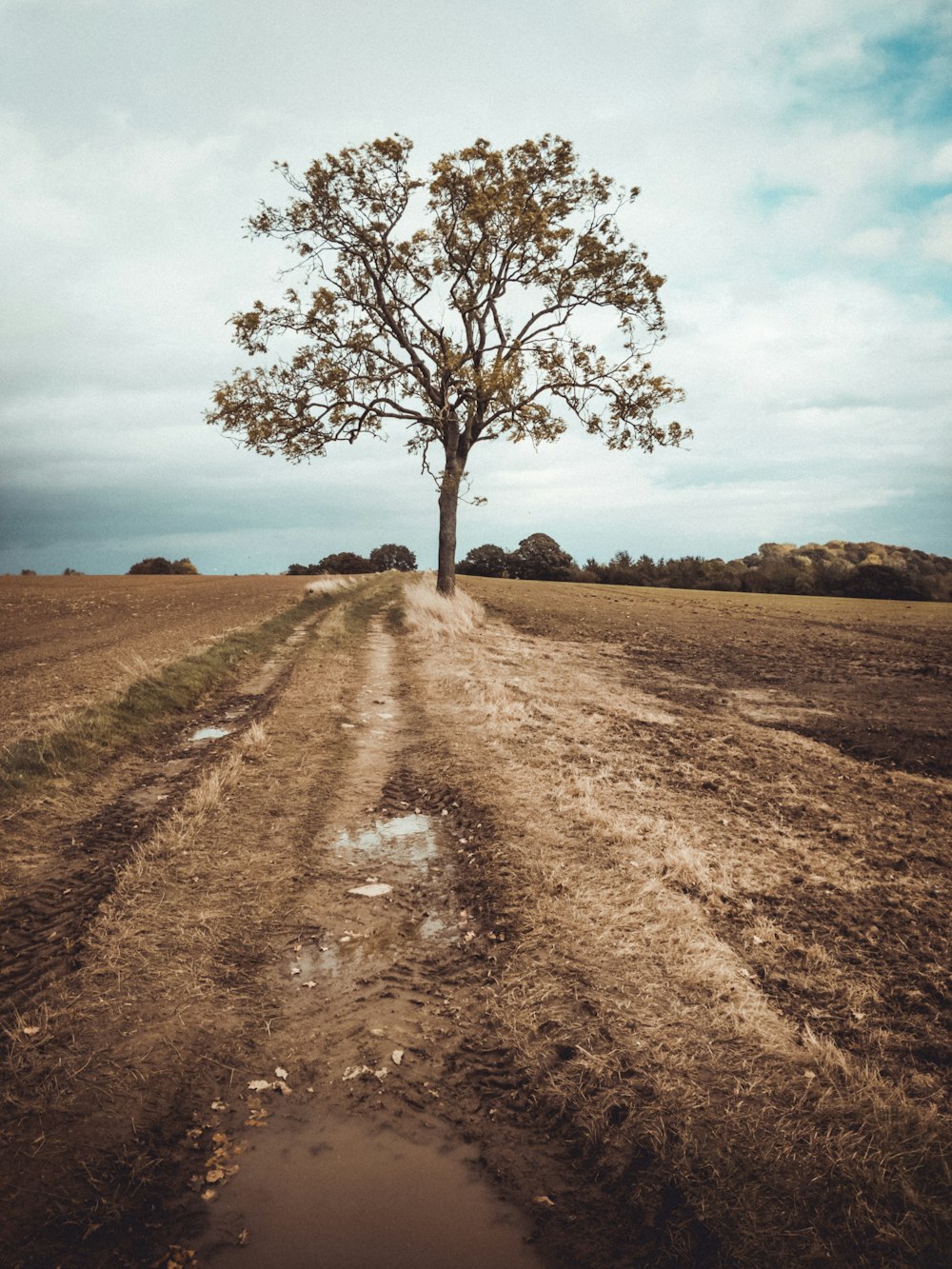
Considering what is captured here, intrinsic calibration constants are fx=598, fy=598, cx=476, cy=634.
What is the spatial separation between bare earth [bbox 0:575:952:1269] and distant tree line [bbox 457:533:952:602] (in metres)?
44.3

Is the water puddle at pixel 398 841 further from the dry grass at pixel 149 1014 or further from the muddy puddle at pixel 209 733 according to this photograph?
the muddy puddle at pixel 209 733

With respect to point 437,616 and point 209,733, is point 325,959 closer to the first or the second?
point 209,733

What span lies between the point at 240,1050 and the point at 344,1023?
51 cm

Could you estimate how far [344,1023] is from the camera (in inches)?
124

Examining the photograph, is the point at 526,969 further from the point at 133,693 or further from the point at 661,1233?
the point at 133,693

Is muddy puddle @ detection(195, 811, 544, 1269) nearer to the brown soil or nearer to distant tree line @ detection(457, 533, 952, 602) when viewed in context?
the brown soil

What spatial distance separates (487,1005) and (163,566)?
267 ft

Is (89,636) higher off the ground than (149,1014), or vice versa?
(89,636)

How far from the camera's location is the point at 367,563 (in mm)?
91062

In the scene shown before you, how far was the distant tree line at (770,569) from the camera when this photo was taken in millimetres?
43750

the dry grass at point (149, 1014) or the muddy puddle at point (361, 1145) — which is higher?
the dry grass at point (149, 1014)

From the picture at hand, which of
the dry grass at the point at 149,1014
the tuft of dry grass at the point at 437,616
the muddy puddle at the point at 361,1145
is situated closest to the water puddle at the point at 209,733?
the dry grass at the point at 149,1014

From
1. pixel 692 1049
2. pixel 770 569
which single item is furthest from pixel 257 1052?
pixel 770 569

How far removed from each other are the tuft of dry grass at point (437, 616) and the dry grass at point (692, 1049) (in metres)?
11.2
